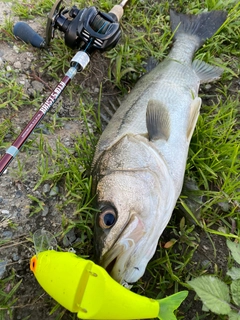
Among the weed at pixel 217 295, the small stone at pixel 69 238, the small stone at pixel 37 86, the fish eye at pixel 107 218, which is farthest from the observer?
the small stone at pixel 37 86

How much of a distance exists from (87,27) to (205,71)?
125 centimetres

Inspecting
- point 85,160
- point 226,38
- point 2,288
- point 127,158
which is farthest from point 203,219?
point 226,38

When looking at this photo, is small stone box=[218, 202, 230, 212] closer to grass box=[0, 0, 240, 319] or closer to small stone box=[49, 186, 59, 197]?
grass box=[0, 0, 240, 319]

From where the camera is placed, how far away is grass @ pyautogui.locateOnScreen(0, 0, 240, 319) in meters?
2.59

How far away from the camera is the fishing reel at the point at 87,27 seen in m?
2.83

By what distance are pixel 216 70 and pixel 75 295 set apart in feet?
8.33

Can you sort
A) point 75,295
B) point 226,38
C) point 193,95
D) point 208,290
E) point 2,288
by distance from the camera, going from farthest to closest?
point 226,38 → point 193,95 → point 2,288 → point 208,290 → point 75,295

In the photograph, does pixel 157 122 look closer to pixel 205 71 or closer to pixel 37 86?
pixel 205 71

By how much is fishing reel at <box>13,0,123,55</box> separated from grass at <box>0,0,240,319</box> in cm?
41

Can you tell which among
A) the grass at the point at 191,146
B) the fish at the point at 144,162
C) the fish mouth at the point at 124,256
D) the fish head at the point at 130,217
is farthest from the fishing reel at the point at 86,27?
the fish mouth at the point at 124,256

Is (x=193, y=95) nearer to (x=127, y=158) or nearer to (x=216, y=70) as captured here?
(x=216, y=70)

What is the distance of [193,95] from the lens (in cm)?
308

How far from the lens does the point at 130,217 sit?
7.46 ft

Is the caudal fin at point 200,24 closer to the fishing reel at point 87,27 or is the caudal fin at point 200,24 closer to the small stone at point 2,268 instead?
the fishing reel at point 87,27
